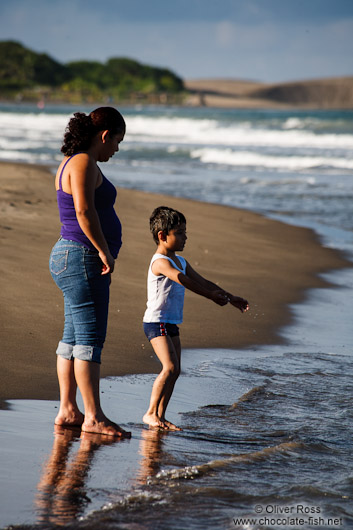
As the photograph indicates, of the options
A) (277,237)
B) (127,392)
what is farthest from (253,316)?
(277,237)

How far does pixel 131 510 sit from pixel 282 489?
720mm

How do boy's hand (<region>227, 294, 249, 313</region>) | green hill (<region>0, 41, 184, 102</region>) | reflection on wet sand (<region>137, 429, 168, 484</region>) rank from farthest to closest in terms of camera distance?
green hill (<region>0, 41, 184, 102</region>) → boy's hand (<region>227, 294, 249, 313</region>) → reflection on wet sand (<region>137, 429, 168, 484</region>)

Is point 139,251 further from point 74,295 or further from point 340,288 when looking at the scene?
point 74,295

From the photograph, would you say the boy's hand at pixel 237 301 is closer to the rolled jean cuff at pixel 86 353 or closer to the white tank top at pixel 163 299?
the white tank top at pixel 163 299

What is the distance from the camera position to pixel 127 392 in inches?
187

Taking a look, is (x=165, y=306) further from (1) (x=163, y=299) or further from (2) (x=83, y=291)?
(2) (x=83, y=291)

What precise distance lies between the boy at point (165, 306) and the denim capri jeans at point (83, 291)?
13.2 inches

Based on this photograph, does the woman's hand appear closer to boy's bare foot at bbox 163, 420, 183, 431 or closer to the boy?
the boy

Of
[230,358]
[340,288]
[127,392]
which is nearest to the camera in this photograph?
[127,392]

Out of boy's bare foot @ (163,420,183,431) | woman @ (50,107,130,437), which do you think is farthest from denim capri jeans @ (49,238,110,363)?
boy's bare foot @ (163,420,183,431)

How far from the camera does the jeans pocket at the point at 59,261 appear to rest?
3902mm

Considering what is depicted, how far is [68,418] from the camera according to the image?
4078mm

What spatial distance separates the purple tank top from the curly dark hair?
96mm

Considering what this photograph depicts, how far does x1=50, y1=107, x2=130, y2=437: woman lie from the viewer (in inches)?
151
